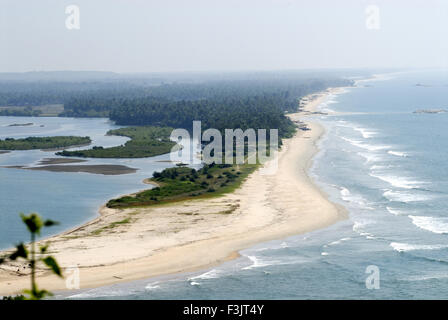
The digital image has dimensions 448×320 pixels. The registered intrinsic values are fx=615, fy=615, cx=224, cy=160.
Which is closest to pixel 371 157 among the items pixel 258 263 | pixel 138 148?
pixel 138 148

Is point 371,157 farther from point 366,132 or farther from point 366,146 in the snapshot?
point 366,132

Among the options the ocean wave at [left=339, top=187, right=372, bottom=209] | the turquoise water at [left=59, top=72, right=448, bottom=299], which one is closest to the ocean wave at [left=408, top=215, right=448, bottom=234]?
the turquoise water at [left=59, top=72, right=448, bottom=299]

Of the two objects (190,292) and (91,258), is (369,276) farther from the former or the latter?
(91,258)

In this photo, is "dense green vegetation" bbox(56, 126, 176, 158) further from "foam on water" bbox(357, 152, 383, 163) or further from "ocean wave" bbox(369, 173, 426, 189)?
"ocean wave" bbox(369, 173, 426, 189)

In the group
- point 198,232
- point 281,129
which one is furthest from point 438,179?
point 281,129

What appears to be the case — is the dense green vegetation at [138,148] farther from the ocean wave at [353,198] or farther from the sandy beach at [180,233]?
the ocean wave at [353,198]

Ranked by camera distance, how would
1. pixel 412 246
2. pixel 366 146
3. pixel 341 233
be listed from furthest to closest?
1. pixel 366 146
2. pixel 341 233
3. pixel 412 246
